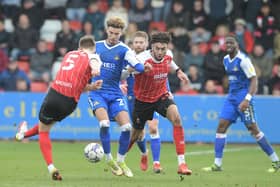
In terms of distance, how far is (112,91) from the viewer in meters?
13.5

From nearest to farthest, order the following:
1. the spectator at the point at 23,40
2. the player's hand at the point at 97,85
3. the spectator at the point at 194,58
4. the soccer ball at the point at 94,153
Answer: the player's hand at the point at 97,85, the soccer ball at the point at 94,153, the spectator at the point at 194,58, the spectator at the point at 23,40

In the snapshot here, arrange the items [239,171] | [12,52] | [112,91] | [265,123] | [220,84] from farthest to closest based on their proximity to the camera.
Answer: [12,52]
[220,84]
[265,123]
[239,171]
[112,91]

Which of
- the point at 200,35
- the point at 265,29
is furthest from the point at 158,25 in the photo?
the point at 265,29

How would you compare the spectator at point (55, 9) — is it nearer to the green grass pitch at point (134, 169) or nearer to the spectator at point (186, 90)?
the spectator at point (186, 90)

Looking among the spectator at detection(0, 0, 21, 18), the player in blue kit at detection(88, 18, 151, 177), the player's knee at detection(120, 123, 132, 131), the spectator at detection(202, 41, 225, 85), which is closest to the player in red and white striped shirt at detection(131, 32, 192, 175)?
the player in blue kit at detection(88, 18, 151, 177)

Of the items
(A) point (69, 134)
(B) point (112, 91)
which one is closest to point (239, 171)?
(B) point (112, 91)

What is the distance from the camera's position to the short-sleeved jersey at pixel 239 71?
565 inches

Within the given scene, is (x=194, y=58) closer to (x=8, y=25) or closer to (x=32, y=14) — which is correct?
(x=32, y=14)

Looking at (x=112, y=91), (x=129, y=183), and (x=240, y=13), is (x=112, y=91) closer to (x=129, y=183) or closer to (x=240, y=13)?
(x=129, y=183)

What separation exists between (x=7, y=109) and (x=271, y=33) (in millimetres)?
7377

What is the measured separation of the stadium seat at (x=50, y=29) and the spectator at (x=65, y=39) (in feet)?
4.49

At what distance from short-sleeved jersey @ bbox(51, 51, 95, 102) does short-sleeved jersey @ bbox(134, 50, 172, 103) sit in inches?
56.5

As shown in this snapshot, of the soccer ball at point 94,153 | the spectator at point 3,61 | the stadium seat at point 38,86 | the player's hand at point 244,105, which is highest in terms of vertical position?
the player's hand at point 244,105

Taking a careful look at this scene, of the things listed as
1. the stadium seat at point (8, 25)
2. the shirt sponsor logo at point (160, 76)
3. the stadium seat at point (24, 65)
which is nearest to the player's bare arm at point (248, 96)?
the shirt sponsor logo at point (160, 76)
